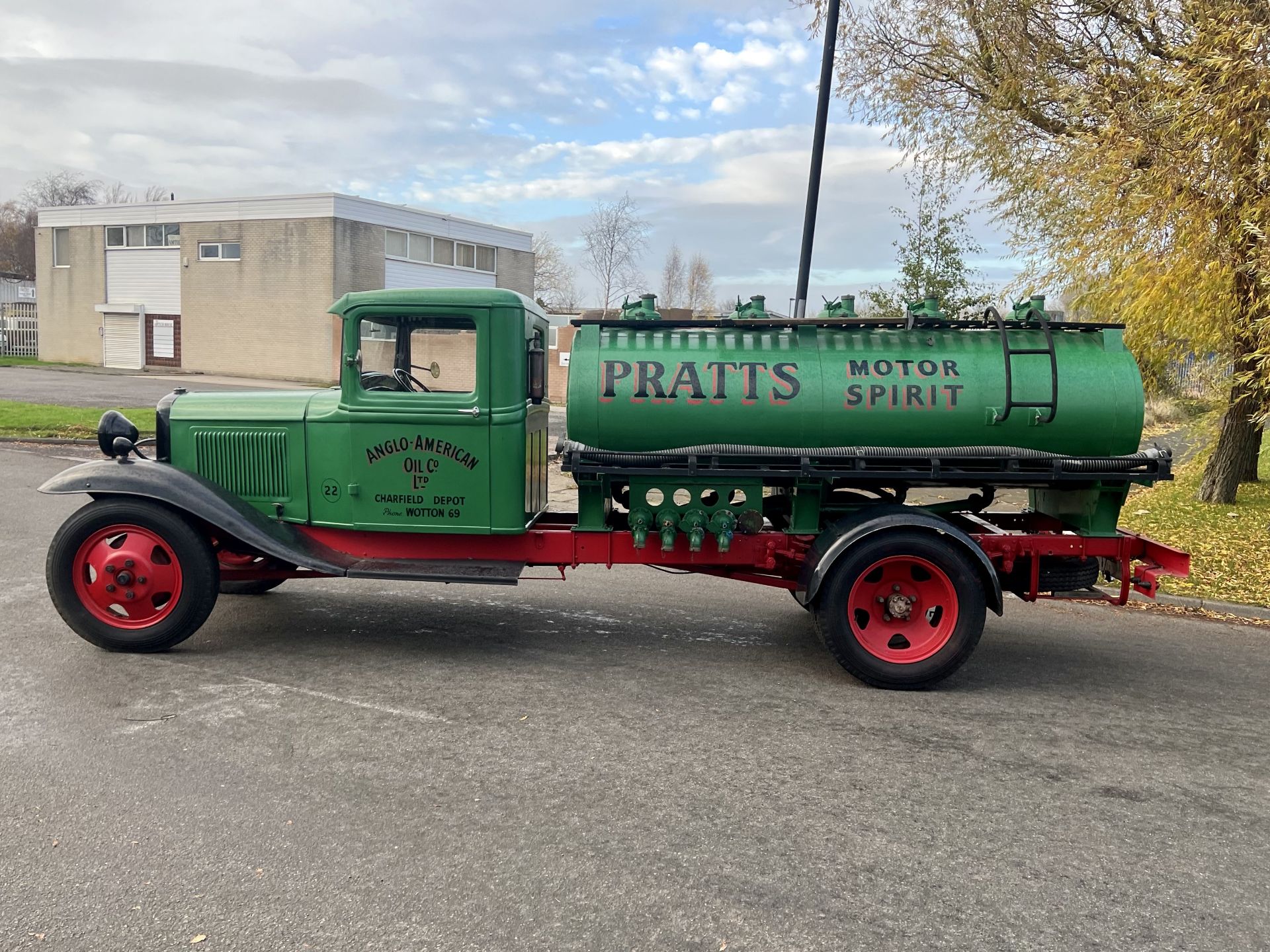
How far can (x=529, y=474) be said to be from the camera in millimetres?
5750

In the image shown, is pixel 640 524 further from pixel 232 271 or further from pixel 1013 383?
pixel 232 271

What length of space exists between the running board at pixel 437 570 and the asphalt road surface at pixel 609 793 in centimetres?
52

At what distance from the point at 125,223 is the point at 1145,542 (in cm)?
3790

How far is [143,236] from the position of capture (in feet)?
114

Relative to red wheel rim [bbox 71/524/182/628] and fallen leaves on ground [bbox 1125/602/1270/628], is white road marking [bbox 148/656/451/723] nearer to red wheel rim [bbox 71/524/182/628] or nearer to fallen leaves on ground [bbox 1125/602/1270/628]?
red wheel rim [bbox 71/524/182/628]

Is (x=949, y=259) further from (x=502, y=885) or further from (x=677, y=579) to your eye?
(x=502, y=885)

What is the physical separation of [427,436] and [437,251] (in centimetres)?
3211

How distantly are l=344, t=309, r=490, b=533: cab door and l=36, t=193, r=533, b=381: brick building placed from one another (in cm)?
2693

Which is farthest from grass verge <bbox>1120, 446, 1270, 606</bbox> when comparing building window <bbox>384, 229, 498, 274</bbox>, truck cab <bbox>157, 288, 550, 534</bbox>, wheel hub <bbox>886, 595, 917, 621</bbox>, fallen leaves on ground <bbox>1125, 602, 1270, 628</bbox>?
building window <bbox>384, 229, 498, 274</bbox>

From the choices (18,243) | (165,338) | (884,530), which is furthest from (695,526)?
(18,243)

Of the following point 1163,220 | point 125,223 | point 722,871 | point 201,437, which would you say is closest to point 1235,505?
point 1163,220

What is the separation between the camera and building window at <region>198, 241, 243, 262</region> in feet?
108

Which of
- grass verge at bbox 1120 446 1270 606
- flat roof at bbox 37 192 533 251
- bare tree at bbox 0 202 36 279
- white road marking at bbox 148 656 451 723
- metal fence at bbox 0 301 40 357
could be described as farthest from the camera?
bare tree at bbox 0 202 36 279

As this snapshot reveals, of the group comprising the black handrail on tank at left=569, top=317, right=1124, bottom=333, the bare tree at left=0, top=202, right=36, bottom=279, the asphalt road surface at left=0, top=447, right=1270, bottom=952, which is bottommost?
the asphalt road surface at left=0, top=447, right=1270, bottom=952
